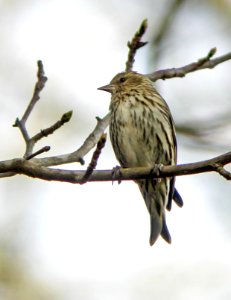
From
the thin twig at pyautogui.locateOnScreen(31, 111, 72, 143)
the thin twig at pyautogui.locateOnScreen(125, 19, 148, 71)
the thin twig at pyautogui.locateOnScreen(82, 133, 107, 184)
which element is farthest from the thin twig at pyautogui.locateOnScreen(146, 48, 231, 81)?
the thin twig at pyautogui.locateOnScreen(82, 133, 107, 184)

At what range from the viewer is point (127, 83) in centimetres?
796

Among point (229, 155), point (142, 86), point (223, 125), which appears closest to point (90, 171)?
point (229, 155)

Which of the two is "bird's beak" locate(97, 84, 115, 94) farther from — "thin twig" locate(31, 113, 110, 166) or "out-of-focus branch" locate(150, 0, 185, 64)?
"thin twig" locate(31, 113, 110, 166)

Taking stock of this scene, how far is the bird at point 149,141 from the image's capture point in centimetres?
688

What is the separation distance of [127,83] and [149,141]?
129 centimetres

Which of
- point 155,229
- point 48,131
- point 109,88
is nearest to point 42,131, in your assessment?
point 48,131

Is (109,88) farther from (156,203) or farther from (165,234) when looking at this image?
(165,234)

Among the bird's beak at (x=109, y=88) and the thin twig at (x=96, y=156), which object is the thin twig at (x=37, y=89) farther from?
the bird's beak at (x=109, y=88)

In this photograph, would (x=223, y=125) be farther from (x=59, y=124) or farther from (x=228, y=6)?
(x=228, y=6)

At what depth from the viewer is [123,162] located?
23.5 ft

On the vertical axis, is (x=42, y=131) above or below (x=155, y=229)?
below

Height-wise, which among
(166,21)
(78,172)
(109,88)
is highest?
(166,21)

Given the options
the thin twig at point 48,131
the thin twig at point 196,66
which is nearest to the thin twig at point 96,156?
the thin twig at point 48,131

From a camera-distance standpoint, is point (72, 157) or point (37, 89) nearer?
point (72, 157)
